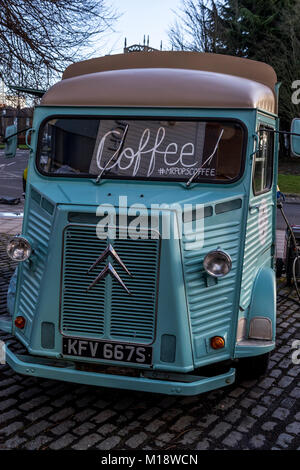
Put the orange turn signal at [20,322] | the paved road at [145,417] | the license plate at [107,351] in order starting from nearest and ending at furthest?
the paved road at [145,417]
the license plate at [107,351]
the orange turn signal at [20,322]

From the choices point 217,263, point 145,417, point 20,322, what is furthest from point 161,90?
point 145,417

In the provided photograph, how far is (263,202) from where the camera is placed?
4.75 metres

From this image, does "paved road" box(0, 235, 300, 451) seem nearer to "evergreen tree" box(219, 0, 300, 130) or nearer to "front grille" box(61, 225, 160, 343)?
"front grille" box(61, 225, 160, 343)

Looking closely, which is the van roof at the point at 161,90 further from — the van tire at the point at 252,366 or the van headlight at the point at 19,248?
the van tire at the point at 252,366

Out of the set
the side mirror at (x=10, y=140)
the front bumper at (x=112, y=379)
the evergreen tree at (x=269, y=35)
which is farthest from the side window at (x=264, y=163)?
the evergreen tree at (x=269, y=35)

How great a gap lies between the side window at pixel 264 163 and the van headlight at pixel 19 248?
6.54 feet

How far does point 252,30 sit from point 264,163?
2562cm

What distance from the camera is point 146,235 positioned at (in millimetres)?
3699

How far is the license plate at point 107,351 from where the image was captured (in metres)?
3.76

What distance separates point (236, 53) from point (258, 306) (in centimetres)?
2698

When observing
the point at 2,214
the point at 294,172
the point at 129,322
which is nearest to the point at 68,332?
the point at 129,322

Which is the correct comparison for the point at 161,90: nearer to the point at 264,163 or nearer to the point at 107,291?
the point at 264,163

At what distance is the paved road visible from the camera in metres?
3.65
